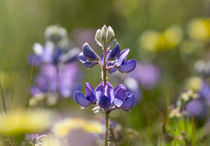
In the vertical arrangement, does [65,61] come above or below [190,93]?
above

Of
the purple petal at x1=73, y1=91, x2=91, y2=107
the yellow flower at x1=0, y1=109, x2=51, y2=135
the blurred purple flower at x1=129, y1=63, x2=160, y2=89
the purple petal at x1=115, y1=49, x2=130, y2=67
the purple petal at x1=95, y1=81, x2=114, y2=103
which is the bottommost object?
the yellow flower at x1=0, y1=109, x2=51, y2=135

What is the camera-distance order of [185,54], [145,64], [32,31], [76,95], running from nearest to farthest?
[76,95]
[185,54]
[145,64]
[32,31]

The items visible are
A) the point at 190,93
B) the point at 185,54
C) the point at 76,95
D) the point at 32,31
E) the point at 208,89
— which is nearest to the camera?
the point at 76,95

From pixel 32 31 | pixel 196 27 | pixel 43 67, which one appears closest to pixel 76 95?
pixel 43 67

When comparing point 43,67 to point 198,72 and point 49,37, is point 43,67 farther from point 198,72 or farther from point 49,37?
point 198,72

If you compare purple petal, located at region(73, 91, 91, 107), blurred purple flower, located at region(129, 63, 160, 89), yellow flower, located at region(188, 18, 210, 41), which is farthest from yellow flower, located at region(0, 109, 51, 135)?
yellow flower, located at region(188, 18, 210, 41)

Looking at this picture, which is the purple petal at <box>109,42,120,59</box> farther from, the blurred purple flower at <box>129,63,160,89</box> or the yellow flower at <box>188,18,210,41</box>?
the yellow flower at <box>188,18,210,41</box>
